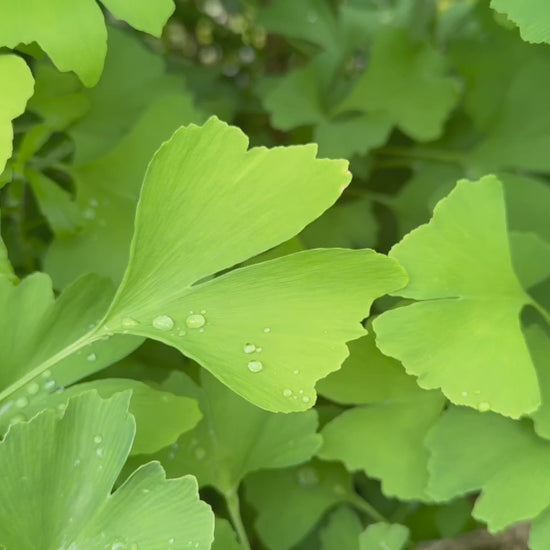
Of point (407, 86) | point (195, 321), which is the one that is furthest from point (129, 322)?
point (407, 86)

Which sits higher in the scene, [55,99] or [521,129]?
[55,99]

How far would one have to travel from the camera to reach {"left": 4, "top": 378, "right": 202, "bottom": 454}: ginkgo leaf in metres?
0.36

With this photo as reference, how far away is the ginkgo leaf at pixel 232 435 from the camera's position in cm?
42

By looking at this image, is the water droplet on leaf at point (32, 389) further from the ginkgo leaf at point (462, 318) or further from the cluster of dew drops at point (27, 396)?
the ginkgo leaf at point (462, 318)

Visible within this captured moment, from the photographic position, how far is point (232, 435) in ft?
1.39

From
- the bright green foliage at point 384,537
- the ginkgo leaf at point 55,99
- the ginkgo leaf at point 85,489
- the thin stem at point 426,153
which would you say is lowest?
the bright green foliage at point 384,537

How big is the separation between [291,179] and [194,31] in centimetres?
43

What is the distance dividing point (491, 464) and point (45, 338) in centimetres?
25

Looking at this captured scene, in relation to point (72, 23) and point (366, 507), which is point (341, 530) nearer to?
point (366, 507)

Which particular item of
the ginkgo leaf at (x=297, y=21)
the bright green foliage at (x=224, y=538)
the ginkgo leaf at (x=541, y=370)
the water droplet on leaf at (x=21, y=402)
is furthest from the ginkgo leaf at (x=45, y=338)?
the ginkgo leaf at (x=297, y=21)

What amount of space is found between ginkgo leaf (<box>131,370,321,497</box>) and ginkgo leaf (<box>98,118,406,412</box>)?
3.8 inches

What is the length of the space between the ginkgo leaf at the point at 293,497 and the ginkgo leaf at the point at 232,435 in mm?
38

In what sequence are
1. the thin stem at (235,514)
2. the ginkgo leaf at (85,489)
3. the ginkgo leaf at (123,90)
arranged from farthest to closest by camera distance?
the ginkgo leaf at (123,90), the thin stem at (235,514), the ginkgo leaf at (85,489)

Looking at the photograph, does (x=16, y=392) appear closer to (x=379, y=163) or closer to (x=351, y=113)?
(x=379, y=163)
